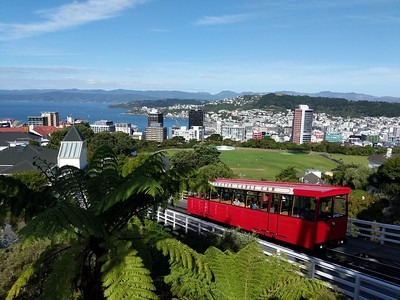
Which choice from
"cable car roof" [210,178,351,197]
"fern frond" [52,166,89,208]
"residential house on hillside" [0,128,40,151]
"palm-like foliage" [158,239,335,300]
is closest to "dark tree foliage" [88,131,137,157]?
"residential house on hillside" [0,128,40,151]

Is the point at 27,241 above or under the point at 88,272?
above

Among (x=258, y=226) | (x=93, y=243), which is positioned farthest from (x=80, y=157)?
(x=93, y=243)

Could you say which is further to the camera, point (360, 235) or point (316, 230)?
point (360, 235)

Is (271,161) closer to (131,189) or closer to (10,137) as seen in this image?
(10,137)

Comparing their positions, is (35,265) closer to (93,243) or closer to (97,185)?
(93,243)

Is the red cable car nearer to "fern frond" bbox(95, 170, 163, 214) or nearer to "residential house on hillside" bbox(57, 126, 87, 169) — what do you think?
"fern frond" bbox(95, 170, 163, 214)

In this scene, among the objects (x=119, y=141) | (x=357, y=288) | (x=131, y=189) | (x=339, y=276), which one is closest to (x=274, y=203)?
(x=339, y=276)

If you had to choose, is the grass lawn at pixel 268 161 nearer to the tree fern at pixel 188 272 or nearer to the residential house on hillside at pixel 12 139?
the residential house on hillside at pixel 12 139
